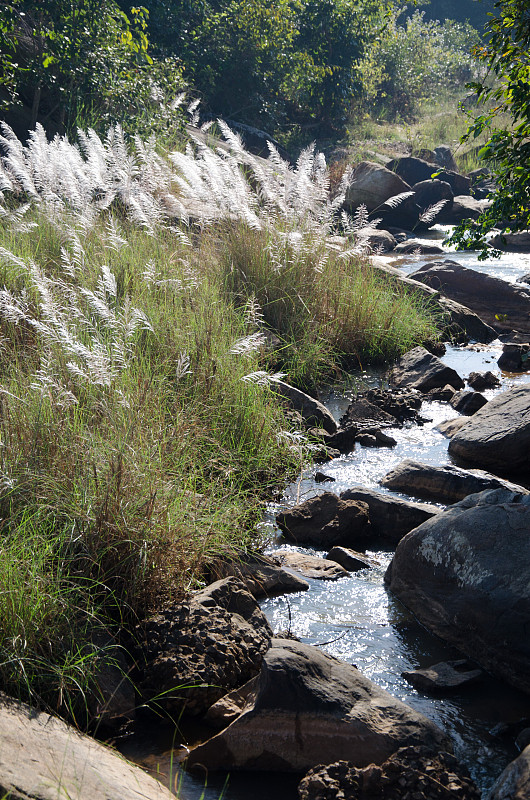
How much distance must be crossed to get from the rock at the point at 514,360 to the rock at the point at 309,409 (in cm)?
247

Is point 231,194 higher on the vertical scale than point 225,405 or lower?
higher

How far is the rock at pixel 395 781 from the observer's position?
2352 mm

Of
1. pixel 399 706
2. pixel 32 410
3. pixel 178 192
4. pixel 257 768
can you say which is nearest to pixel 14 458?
pixel 32 410

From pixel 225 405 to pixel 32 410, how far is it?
1479 millimetres

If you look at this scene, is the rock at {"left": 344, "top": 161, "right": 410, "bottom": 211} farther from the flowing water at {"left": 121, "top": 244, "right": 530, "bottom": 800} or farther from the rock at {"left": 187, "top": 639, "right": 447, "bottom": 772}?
the rock at {"left": 187, "top": 639, "right": 447, "bottom": 772}

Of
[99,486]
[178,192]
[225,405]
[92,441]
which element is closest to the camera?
[99,486]

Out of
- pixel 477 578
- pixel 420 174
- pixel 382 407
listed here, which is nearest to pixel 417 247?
pixel 420 174

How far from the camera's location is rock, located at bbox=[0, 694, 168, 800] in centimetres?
197

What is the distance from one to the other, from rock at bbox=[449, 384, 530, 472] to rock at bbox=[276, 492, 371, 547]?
126cm

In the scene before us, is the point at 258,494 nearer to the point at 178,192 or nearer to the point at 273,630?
the point at 273,630

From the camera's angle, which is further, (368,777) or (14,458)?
(14,458)

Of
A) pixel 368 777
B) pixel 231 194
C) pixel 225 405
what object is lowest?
pixel 368 777

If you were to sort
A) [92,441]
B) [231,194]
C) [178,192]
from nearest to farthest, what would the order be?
[92,441]
[231,194]
[178,192]

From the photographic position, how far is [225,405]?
188 inches
